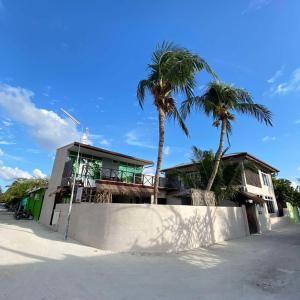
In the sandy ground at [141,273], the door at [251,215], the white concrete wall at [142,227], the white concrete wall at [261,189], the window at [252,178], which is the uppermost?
the window at [252,178]

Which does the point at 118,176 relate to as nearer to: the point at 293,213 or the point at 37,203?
the point at 37,203

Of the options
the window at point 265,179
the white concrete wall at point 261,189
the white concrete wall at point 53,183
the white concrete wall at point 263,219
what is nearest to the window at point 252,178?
the white concrete wall at point 261,189

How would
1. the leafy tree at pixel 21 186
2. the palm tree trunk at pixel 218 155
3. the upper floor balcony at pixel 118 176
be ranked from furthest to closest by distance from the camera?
the leafy tree at pixel 21 186 → the upper floor balcony at pixel 118 176 → the palm tree trunk at pixel 218 155

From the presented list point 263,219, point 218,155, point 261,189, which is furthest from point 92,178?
point 261,189

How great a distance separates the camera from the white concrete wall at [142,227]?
883cm

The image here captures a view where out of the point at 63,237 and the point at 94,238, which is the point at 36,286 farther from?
the point at 63,237

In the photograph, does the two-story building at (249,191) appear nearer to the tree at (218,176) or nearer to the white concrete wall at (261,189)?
the white concrete wall at (261,189)

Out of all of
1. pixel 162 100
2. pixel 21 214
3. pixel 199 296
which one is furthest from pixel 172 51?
pixel 21 214

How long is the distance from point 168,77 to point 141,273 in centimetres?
884

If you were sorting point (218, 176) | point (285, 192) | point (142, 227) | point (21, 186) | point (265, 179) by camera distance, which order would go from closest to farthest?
point (142, 227) < point (218, 176) < point (265, 179) < point (285, 192) < point (21, 186)

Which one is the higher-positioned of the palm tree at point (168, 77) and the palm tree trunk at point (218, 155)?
the palm tree at point (168, 77)

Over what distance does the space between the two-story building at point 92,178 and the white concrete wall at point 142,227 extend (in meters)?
3.12

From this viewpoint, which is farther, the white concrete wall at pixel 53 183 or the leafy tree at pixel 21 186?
the leafy tree at pixel 21 186

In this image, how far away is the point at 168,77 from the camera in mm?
11258
